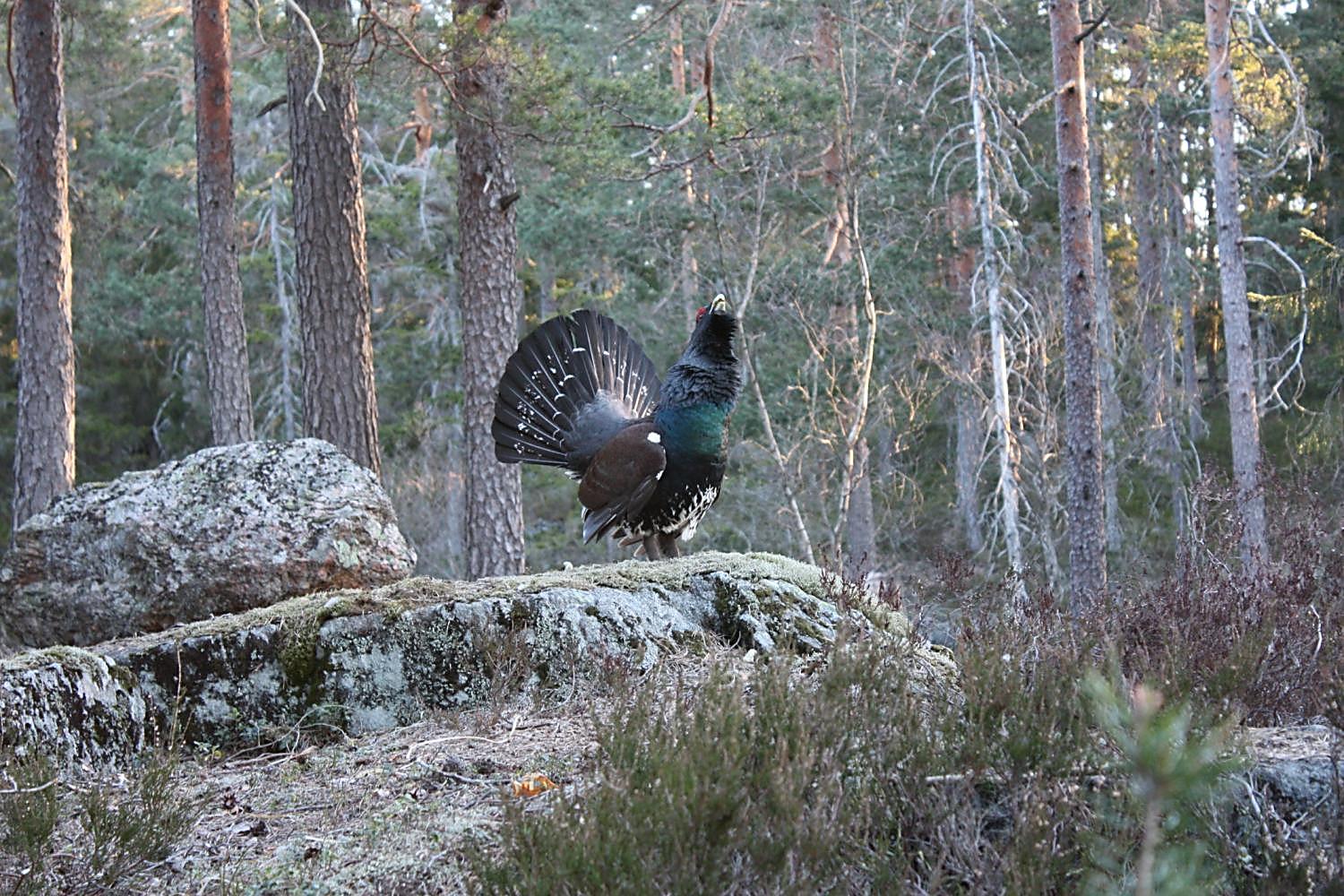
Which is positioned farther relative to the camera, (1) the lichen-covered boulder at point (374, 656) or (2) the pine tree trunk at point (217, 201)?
(2) the pine tree trunk at point (217, 201)

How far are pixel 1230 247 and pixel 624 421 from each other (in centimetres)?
1548

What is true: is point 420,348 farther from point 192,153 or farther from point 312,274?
point 312,274

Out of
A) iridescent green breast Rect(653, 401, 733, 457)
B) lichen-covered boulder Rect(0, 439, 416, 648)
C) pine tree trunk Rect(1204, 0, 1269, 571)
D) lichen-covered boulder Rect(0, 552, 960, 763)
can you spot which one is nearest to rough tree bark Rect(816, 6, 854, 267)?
pine tree trunk Rect(1204, 0, 1269, 571)

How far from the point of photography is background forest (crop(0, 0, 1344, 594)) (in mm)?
18156

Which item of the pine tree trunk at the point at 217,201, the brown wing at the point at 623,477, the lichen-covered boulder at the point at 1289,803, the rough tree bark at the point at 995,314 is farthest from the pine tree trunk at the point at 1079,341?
the lichen-covered boulder at the point at 1289,803

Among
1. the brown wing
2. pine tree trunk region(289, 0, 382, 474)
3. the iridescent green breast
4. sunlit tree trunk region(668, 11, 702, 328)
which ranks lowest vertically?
the brown wing

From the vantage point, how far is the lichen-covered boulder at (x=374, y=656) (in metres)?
4.93

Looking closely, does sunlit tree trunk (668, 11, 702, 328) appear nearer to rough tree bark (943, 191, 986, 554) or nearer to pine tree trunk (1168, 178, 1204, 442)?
rough tree bark (943, 191, 986, 554)

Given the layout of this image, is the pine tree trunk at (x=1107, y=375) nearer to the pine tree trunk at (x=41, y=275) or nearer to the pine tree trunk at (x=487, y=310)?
the pine tree trunk at (x=487, y=310)

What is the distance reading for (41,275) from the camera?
11602mm

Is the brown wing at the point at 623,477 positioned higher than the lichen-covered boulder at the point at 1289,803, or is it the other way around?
the brown wing at the point at 623,477

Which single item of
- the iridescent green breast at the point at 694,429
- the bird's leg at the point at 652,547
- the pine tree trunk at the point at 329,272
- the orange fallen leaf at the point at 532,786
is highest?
the pine tree trunk at the point at 329,272

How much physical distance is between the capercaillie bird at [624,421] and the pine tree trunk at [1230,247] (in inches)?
541

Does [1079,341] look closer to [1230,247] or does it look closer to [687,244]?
[1230,247]
